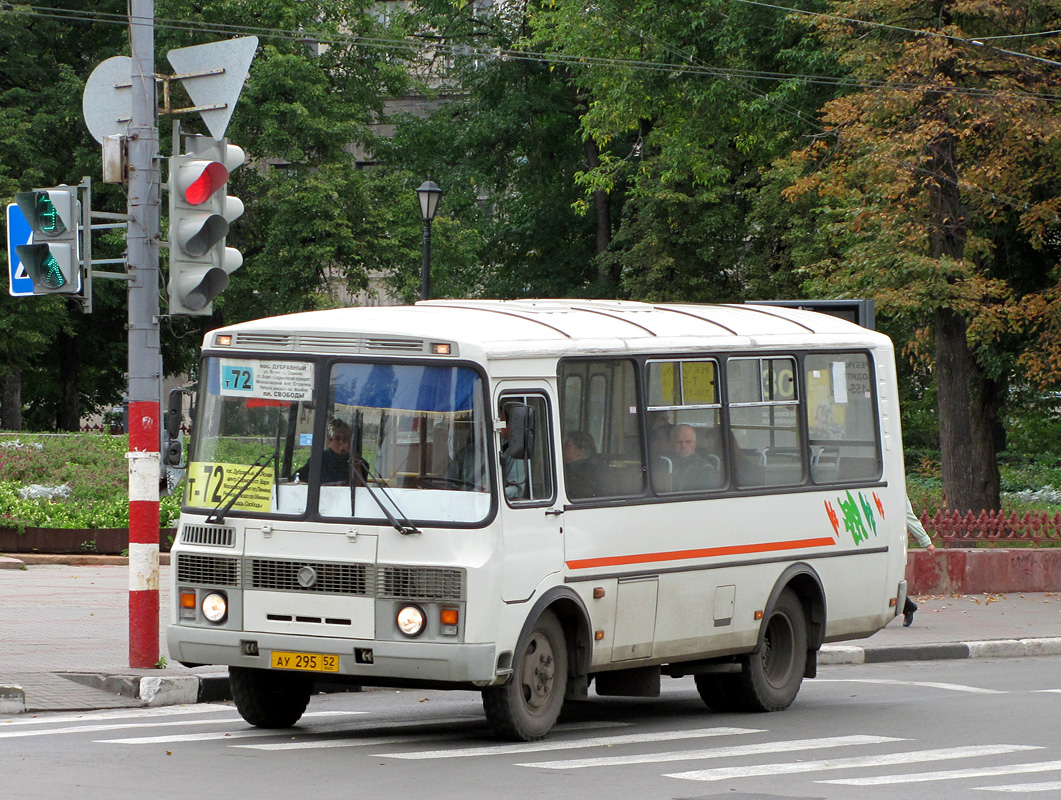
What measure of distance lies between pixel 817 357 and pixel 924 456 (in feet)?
115

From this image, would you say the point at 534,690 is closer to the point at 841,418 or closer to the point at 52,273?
the point at 841,418

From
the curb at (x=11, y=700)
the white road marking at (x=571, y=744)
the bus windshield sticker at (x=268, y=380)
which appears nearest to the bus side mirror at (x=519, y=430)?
the bus windshield sticker at (x=268, y=380)

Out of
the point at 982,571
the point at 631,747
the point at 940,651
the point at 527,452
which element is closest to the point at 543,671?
the point at 631,747

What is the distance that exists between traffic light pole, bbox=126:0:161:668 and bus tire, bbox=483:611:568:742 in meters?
3.59

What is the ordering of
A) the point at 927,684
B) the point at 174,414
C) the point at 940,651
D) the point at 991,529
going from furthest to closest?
the point at 991,529, the point at 940,651, the point at 927,684, the point at 174,414

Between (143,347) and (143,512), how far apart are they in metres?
1.24

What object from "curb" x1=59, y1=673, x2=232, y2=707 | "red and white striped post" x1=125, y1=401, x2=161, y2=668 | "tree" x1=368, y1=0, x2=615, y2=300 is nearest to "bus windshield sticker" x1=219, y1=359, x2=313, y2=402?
"red and white striped post" x1=125, y1=401, x2=161, y2=668

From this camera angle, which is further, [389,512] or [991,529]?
[991,529]

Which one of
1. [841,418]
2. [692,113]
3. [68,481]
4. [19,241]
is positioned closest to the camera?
[19,241]

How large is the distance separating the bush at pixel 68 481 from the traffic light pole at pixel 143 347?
8.07m

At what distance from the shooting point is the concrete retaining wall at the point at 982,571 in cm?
2095

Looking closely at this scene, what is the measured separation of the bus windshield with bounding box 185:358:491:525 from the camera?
32.8 ft

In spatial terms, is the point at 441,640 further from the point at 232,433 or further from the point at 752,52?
the point at 752,52

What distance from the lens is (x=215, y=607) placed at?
Result: 1031 cm
